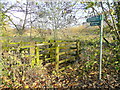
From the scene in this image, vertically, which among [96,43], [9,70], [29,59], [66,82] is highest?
[96,43]

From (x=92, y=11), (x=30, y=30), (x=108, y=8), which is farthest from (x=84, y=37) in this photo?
(x=30, y=30)

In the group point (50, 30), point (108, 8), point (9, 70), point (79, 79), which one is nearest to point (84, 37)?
point (108, 8)

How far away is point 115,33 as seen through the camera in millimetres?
3672

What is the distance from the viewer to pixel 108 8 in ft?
11.9

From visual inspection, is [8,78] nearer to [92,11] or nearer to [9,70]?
[9,70]

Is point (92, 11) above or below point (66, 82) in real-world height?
above

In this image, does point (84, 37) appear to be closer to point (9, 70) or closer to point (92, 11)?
point (92, 11)

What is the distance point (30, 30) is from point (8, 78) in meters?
2.27

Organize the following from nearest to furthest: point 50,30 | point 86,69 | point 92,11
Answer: point 92,11
point 86,69
point 50,30

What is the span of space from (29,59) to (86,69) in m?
2.02

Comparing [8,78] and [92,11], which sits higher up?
[92,11]

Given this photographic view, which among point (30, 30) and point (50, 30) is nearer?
point (30, 30)

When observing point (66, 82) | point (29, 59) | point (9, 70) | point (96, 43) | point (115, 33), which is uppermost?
point (115, 33)

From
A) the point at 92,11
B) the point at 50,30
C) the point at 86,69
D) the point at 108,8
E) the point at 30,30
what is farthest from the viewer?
the point at 50,30
